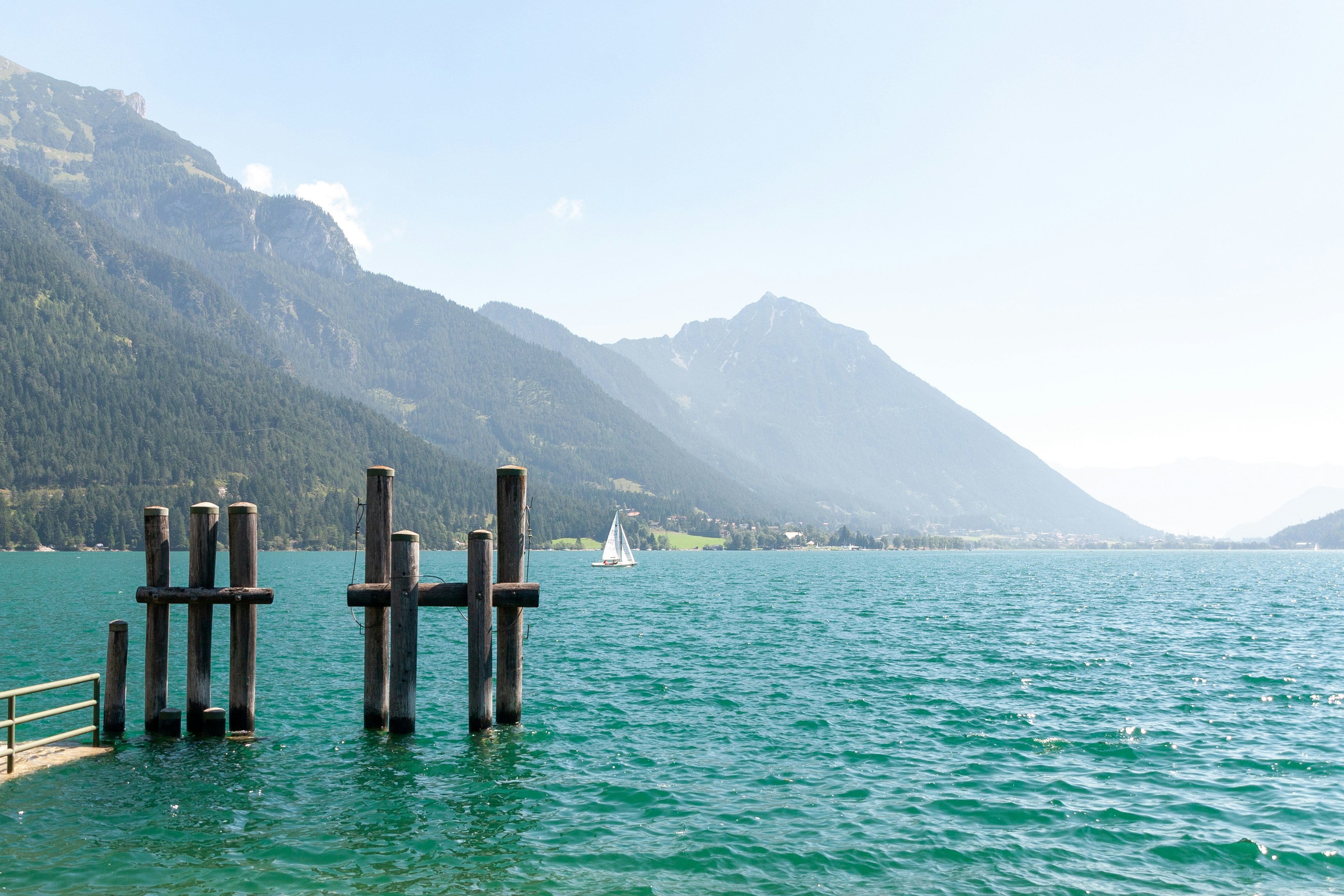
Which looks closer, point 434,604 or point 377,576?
point 377,576

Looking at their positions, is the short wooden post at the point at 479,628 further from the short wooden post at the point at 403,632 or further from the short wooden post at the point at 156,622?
the short wooden post at the point at 156,622

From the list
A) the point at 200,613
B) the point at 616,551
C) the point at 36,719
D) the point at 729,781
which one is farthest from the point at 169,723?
the point at 616,551

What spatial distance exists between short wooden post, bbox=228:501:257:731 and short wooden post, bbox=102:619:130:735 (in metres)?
2.77

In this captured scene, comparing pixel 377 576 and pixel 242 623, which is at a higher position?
pixel 377 576

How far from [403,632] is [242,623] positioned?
3965 mm

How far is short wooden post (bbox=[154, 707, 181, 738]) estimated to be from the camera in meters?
21.0

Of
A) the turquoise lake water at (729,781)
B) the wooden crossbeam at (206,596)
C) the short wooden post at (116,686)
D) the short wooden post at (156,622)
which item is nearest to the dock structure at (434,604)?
the turquoise lake water at (729,781)

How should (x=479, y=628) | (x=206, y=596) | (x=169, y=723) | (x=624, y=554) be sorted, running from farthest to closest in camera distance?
1. (x=624, y=554)
2. (x=169, y=723)
3. (x=479, y=628)
4. (x=206, y=596)

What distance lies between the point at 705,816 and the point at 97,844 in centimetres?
1115

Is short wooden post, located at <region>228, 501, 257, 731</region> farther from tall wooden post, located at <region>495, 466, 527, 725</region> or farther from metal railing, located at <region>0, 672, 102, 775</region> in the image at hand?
tall wooden post, located at <region>495, 466, 527, 725</region>

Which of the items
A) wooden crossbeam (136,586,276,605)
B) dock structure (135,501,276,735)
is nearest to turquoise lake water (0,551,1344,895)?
dock structure (135,501,276,735)

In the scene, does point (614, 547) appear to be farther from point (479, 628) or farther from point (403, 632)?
point (403, 632)

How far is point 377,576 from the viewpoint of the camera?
20.1m

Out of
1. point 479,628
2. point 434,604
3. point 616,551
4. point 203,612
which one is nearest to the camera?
Answer: point 479,628
